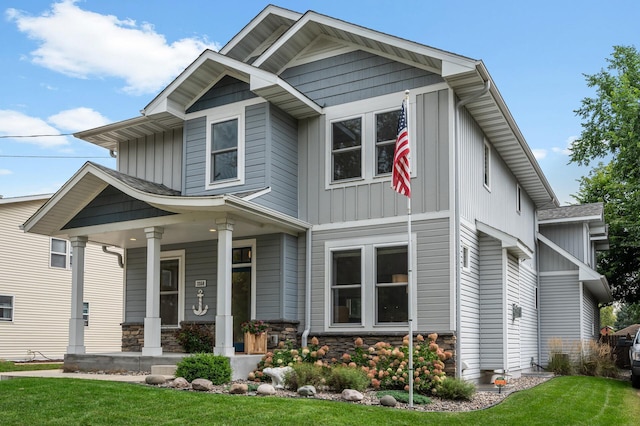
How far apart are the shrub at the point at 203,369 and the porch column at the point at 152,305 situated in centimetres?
156

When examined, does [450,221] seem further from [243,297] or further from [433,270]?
[243,297]

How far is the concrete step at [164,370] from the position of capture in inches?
463

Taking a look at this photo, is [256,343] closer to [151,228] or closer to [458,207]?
[151,228]

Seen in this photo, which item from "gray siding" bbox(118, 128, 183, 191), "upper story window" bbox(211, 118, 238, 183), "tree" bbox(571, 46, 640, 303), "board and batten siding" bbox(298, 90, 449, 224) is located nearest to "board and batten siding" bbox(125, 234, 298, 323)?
"board and batten siding" bbox(298, 90, 449, 224)

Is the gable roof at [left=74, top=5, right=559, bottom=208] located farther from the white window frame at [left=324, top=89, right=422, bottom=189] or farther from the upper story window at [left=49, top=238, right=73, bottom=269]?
the upper story window at [left=49, top=238, right=73, bottom=269]

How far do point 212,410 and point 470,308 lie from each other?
252 inches

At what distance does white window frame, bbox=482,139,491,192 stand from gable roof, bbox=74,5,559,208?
0.97 feet

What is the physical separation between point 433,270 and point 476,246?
1.88 m

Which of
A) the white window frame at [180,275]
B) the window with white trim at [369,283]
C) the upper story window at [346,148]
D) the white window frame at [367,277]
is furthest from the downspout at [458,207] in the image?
the white window frame at [180,275]

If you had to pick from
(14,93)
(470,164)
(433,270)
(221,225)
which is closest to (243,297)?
(221,225)

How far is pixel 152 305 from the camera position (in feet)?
41.8

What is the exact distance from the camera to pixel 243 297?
14.6 metres

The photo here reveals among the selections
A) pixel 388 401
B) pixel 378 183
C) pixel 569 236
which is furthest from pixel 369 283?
pixel 569 236

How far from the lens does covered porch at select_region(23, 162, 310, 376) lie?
12.2m
